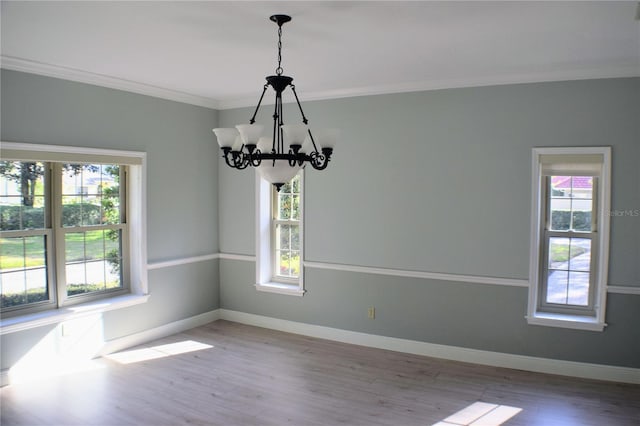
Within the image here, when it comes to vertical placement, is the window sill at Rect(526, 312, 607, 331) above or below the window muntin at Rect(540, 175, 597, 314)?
below

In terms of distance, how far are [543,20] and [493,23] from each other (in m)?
0.29

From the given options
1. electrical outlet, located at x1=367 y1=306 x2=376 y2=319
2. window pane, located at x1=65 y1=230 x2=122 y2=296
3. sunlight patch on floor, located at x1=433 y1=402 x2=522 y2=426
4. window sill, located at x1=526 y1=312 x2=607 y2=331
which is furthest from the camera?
electrical outlet, located at x1=367 y1=306 x2=376 y2=319

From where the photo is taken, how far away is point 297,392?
13.0 feet

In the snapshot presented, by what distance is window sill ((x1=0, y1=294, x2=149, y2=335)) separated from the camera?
3.99 meters

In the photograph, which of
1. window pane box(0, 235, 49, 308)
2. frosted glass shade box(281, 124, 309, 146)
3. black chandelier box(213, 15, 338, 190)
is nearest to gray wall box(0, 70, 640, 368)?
window pane box(0, 235, 49, 308)

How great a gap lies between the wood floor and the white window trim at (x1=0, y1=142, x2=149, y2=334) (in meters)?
0.51

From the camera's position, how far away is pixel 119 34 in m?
3.24

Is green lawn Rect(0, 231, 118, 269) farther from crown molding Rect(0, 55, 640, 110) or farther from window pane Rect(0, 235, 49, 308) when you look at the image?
crown molding Rect(0, 55, 640, 110)

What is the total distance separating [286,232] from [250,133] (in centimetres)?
307

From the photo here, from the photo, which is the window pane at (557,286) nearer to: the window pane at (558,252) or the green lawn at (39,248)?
the window pane at (558,252)

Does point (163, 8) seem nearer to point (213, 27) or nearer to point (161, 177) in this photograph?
point (213, 27)

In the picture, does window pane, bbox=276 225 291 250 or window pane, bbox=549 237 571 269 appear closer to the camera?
window pane, bbox=549 237 571 269

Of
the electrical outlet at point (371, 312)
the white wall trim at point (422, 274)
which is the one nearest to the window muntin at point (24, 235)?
the white wall trim at point (422, 274)

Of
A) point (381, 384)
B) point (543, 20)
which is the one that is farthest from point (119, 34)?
point (381, 384)
